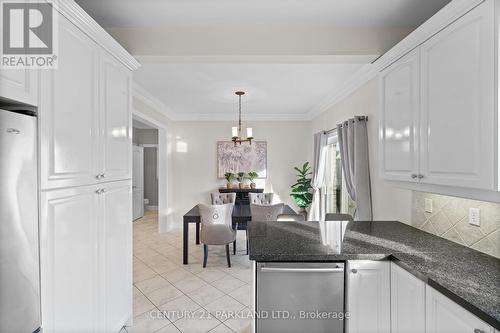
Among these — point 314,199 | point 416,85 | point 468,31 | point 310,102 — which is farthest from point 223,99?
point 468,31

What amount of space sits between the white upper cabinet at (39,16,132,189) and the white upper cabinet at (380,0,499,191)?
2129 millimetres

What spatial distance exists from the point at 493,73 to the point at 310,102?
3583mm

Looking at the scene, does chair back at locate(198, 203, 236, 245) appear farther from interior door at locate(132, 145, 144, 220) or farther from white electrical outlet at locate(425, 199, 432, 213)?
interior door at locate(132, 145, 144, 220)

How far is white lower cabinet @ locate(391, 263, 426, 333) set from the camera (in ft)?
4.25

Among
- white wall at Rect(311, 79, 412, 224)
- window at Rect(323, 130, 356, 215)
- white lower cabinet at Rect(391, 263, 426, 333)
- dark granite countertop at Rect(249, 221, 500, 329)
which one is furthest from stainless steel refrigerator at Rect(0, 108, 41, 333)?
window at Rect(323, 130, 356, 215)

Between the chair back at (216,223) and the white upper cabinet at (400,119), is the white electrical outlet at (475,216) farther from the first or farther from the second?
the chair back at (216,223)

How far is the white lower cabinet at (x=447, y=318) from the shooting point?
992 mm

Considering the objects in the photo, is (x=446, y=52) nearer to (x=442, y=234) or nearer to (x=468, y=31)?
(x=468, y=31)

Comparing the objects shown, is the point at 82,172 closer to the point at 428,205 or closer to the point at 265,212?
the point at 265,212

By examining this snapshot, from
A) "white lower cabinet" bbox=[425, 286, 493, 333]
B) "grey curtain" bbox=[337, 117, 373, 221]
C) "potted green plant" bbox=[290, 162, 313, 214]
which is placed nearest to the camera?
"white lower cabinet" bbox=[425, 286, 493, 333]

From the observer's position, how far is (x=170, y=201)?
5559mm

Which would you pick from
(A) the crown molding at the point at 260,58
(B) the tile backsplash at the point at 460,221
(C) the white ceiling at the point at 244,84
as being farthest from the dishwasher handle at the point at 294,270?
(C) the white ceiling at the point at 244,84

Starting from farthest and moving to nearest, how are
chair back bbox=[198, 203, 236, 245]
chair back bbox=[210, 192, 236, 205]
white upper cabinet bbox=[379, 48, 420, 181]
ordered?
chair back bbox=[210, 192, 236, 205] < chair back bbox=[198, 203, 236, 245] < white upper cabinet bbox=[379, 48, 420, 181]

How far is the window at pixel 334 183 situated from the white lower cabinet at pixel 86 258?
10.4 ft
